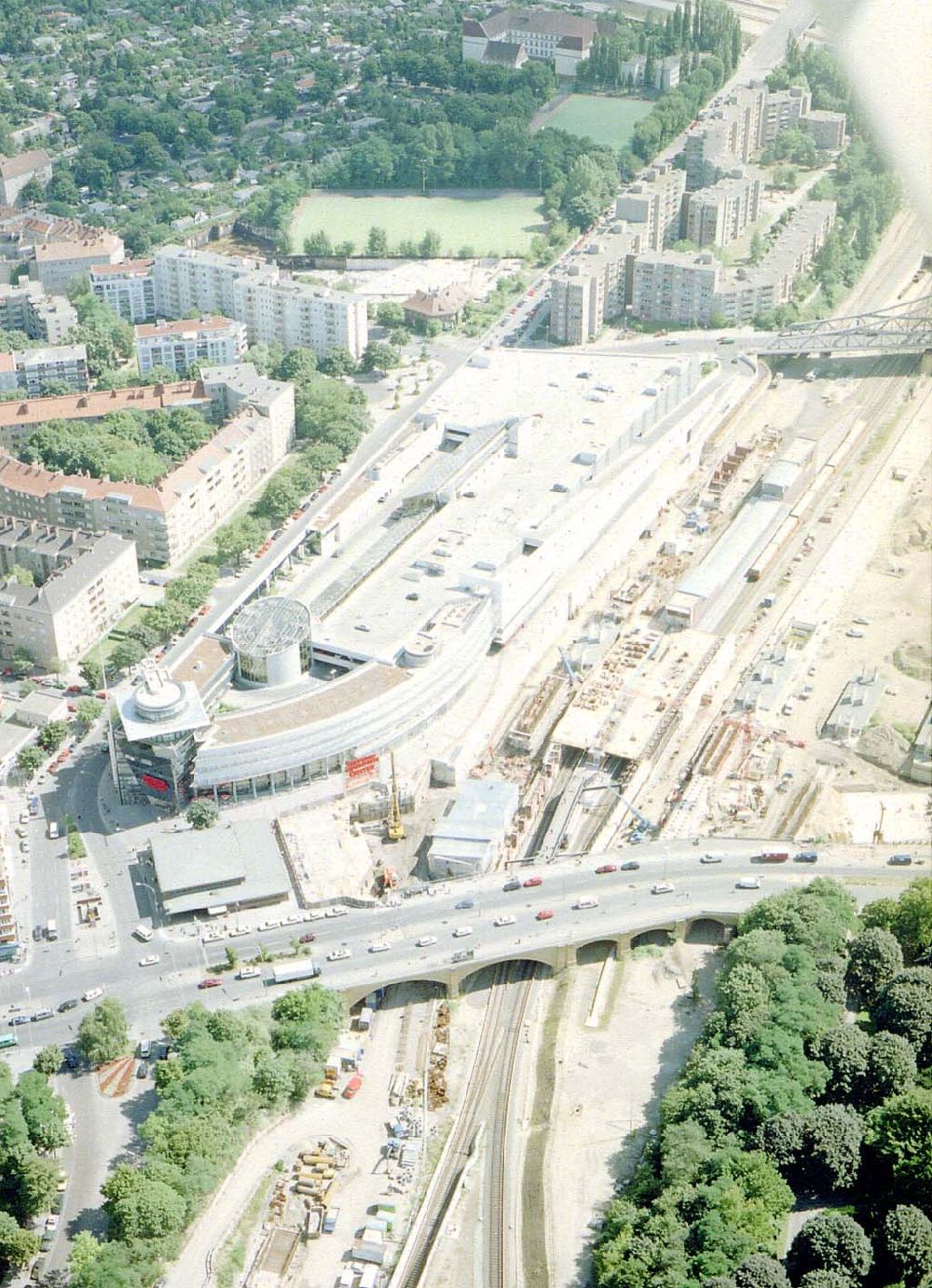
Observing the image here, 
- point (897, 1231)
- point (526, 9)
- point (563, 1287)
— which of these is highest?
point (526, 9)

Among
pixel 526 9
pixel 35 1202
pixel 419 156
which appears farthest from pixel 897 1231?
pixel 526 9

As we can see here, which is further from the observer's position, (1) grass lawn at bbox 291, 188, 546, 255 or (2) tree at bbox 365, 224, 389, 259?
(1) grass lawn at bbox 291, 188, 546, 255

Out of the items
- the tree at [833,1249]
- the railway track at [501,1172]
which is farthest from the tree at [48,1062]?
the tree at [833,1249]

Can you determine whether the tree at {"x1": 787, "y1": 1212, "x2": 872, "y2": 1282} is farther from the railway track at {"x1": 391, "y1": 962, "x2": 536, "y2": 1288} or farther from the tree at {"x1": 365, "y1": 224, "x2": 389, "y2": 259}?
the tree at {"x1": 365, "y1": 224, "x2": 389, "y2": 259}

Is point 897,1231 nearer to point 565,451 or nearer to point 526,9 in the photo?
point 565,451

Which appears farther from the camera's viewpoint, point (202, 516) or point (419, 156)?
point (419, 156)

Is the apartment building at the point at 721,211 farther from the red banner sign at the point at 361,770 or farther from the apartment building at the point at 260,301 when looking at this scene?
the red banner sign at the point at 361,770

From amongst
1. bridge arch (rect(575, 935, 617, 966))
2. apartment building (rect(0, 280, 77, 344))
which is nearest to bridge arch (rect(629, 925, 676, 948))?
bridge arch (rect(575, 935, 617, 966))
